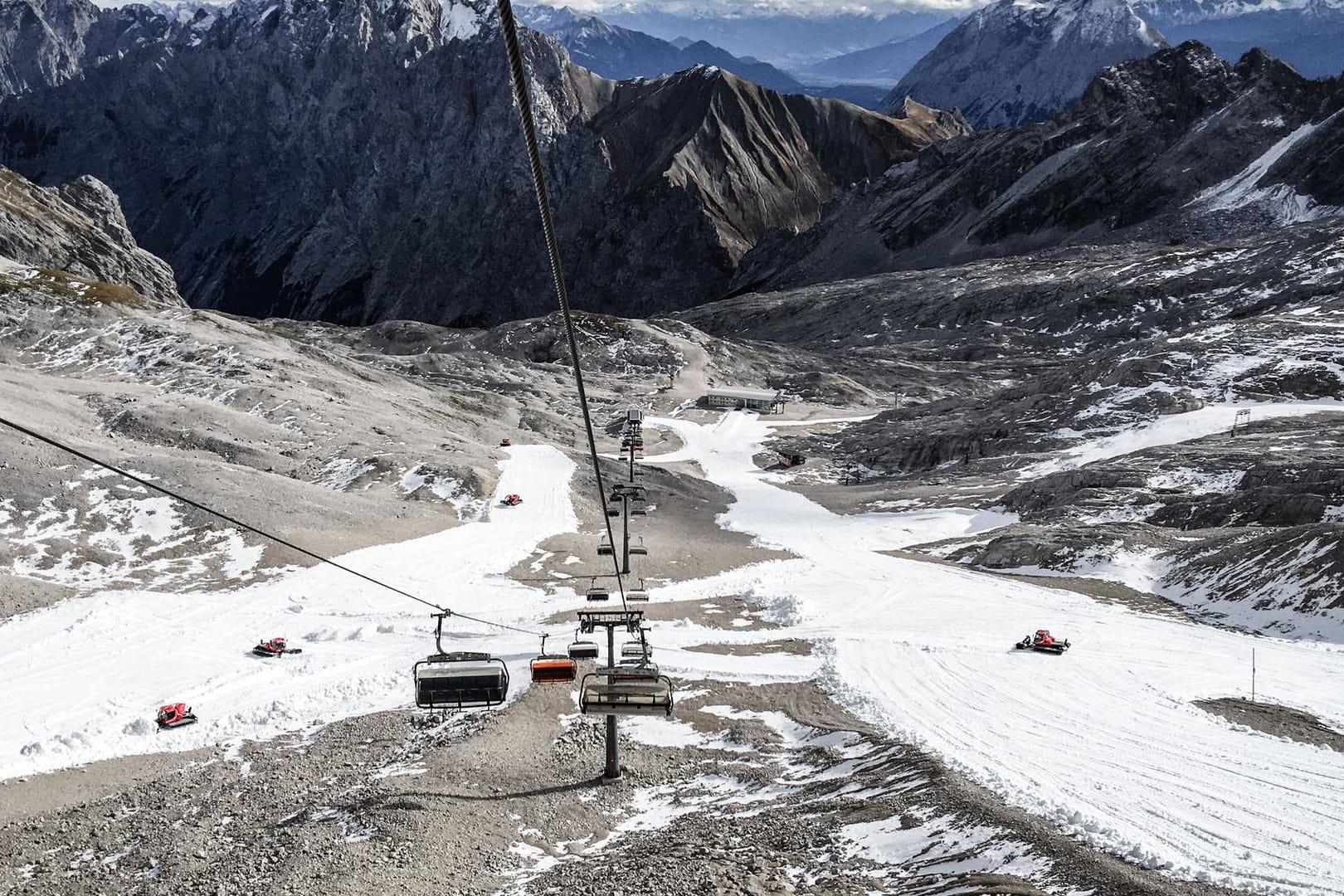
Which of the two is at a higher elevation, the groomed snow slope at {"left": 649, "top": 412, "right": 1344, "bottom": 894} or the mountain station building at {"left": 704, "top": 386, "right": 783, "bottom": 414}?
the mountain station building at {"left": 704, "top": 386, "right": 783, "bottom": 414}

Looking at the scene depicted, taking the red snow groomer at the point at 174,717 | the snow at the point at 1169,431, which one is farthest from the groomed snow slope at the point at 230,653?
the snow at the point at 1169,431

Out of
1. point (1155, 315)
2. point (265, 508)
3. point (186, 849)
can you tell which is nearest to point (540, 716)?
point (186, 849)

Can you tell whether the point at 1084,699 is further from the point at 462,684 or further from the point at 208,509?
the point at 208,509

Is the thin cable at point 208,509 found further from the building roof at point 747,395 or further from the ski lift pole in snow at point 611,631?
the building roof at point 747,395

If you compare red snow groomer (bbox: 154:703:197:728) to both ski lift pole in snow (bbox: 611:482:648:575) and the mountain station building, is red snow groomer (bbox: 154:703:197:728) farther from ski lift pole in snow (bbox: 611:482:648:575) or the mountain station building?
the mountain station building

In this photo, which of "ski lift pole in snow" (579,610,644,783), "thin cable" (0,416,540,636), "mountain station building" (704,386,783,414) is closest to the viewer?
"thin cable" (0,416,540,636)

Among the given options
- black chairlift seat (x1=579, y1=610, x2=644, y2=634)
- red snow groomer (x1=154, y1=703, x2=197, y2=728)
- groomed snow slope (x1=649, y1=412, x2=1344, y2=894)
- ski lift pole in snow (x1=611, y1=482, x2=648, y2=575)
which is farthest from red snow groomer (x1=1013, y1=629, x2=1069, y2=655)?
red snow groomer (x1=154, y1=703, x2=197, y2=728)
